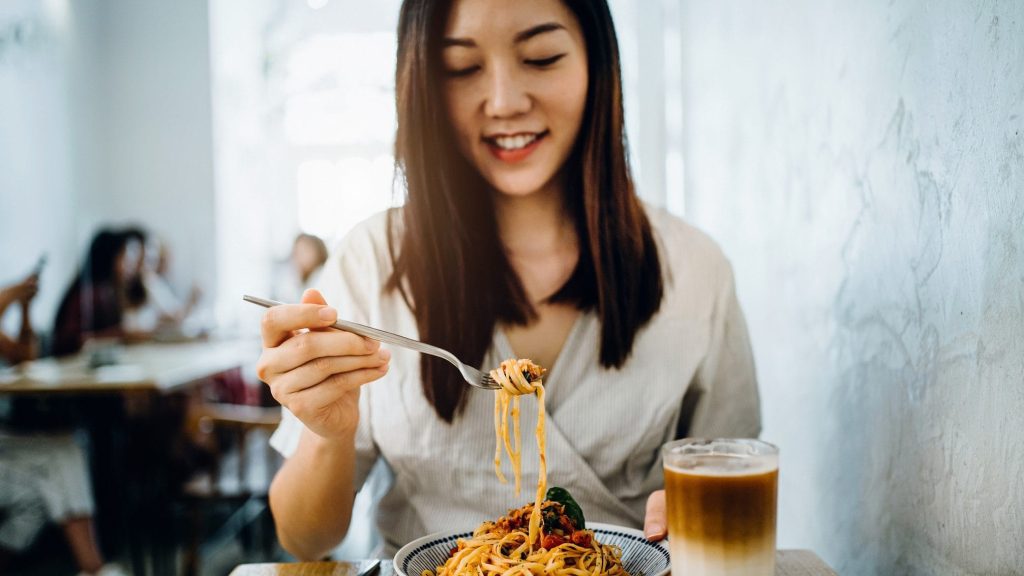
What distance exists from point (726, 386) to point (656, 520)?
0.47m

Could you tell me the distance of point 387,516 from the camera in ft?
4.98

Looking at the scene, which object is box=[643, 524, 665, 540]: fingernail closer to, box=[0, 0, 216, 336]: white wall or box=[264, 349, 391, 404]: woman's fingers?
box=[264, 349, 391, 404]: woman's fingers

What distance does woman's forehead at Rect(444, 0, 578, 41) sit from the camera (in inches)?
53.4

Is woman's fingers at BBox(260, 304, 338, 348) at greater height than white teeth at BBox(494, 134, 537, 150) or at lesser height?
lesser

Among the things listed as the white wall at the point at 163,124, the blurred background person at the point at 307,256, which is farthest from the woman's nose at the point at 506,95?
the white wall at the point at 163,124

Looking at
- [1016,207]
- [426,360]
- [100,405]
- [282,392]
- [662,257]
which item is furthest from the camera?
[100,405]

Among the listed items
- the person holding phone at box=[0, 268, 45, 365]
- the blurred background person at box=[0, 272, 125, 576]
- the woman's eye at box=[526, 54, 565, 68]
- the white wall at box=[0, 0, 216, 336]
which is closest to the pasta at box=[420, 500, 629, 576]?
the woman's eye at box=[526, 54, 565, 68]

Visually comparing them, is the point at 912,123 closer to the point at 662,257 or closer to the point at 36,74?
the point at 662,257

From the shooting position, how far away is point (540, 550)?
3.38 ft

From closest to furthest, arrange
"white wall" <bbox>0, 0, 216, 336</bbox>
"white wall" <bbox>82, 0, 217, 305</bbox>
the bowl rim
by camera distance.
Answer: the bowl rim, "white wall" <bbox>0, 0, 216, 336</bbox>, "white wall" <bbox>82, 0, 217, 305</bbox>

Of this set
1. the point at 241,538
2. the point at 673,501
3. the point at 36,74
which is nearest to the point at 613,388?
the point at 673,501

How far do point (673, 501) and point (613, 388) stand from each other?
57cm

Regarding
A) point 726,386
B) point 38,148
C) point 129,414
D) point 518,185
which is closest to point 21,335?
point 129,414

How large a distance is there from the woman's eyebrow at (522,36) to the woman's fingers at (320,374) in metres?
0.60
